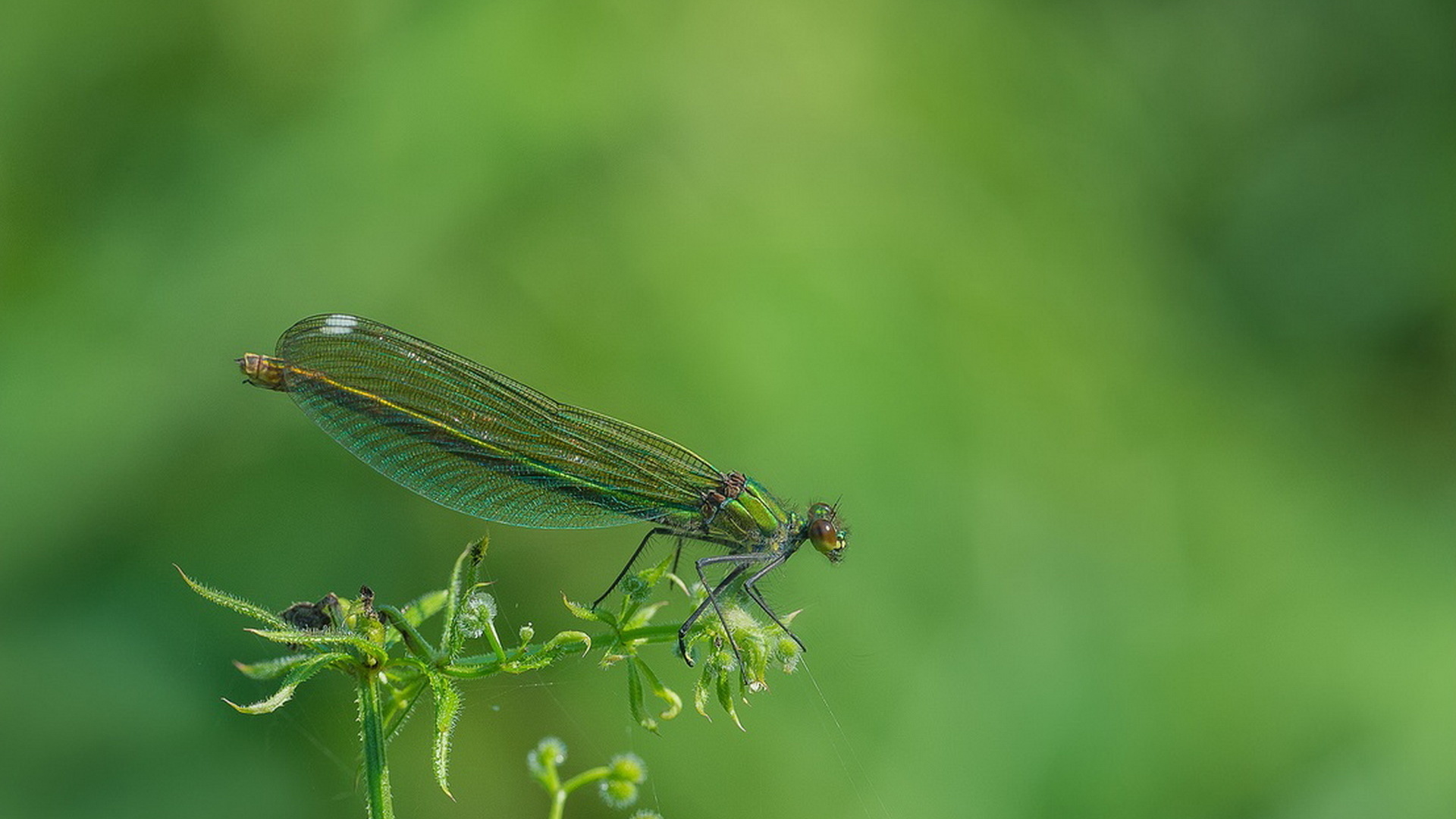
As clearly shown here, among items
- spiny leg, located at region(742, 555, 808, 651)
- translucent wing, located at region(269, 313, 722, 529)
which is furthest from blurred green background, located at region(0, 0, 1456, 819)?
translucent wing, located at region(269, 313, 722, 529)

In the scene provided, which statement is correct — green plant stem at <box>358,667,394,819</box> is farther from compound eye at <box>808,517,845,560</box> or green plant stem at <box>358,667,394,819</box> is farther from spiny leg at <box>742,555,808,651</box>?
compound eye at <box>808,517,845,560</box>

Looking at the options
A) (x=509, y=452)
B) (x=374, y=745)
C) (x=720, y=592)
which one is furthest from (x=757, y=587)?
(x=374, y=745)

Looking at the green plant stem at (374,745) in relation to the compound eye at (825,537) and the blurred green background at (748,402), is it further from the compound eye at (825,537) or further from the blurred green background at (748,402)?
the blurred green background at (748,402)

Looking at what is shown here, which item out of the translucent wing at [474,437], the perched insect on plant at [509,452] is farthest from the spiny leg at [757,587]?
the translucent wing at [474,437]

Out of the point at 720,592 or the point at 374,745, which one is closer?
the point at 374,745

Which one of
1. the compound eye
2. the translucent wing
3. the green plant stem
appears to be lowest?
the green plant stem

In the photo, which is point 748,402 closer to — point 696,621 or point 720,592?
point 720,592

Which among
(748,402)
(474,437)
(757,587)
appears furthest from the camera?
(748,402)
